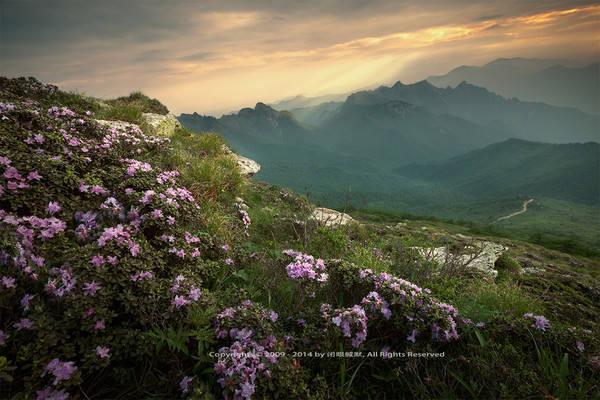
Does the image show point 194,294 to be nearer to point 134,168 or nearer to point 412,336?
point 412,336

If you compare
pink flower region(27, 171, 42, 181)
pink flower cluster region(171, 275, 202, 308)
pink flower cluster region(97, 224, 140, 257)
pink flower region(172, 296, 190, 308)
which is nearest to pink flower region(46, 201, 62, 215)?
pink flower region(27, 171, 42, 181)

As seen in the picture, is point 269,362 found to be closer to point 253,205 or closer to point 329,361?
point 329,361

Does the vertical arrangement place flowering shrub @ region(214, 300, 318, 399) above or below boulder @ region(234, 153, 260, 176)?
below

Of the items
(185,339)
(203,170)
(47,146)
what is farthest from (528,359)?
(203,170)

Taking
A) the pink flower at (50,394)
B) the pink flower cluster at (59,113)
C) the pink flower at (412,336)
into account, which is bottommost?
the pink flower at (412,336)

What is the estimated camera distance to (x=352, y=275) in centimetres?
440

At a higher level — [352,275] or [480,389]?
[352,275]

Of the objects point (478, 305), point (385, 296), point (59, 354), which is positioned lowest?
point (478, 305)

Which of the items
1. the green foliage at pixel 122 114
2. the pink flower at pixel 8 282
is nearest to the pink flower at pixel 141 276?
the pink flower at pixel 8 282

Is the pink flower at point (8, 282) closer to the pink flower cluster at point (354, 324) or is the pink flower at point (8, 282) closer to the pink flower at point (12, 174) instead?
the pink flower at point (12, 174)

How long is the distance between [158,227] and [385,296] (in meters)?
3.03

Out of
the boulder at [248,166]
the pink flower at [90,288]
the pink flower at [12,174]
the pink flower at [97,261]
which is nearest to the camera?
the pink flower at [90,288]

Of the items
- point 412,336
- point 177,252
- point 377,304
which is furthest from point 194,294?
point 412,336

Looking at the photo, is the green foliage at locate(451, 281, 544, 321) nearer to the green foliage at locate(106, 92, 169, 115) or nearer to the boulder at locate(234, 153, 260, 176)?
the boulder at locate(234, 153, 260, 176)
